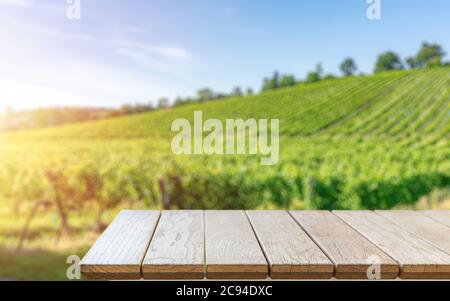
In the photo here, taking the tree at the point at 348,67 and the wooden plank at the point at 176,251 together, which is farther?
the tree at the point at 348,67

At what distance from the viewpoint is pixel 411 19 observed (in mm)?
20594

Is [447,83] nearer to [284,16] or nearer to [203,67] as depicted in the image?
[284,16]

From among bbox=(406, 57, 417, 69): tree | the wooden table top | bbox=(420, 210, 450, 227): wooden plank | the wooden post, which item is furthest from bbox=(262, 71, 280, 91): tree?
the wooden table top

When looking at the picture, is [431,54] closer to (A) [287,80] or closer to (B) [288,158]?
(A) [287,80]

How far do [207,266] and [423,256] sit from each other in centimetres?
55

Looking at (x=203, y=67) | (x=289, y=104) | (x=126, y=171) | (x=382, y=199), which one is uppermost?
(x=203, y=67)

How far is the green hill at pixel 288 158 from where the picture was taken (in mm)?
5879

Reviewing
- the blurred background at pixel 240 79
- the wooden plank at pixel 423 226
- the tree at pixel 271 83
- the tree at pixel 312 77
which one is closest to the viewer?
the wooden plank at pixel 423 226

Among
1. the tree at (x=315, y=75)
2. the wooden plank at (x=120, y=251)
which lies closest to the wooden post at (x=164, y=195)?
the wooden plank at (x=120, y=251)

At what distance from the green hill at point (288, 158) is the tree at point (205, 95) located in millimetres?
667

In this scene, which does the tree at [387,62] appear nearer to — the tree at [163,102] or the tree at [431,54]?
the tree at [431,54]

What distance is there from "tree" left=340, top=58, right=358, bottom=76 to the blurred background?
7 cm

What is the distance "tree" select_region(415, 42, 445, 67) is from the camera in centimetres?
2221

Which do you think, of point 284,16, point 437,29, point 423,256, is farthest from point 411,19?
point 423,256
